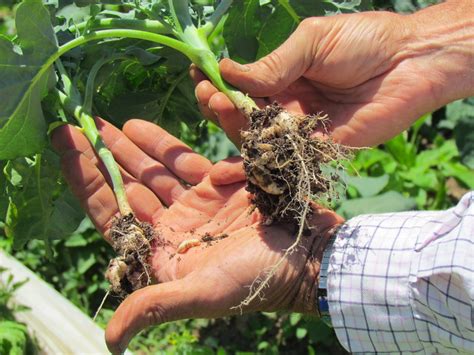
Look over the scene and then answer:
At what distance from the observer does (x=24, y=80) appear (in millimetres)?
2246

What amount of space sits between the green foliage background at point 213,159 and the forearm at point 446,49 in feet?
1.03

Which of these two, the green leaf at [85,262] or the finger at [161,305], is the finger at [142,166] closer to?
the finger at [161,305]

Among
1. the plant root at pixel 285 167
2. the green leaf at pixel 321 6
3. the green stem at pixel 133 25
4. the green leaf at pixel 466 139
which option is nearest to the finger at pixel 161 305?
the plant root at pixel 285 167

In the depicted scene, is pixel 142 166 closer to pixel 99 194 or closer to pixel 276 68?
pixel 99 194

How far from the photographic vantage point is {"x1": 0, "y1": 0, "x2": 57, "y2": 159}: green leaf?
2.18 m

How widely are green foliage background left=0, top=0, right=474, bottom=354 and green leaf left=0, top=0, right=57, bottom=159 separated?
0.68 feet

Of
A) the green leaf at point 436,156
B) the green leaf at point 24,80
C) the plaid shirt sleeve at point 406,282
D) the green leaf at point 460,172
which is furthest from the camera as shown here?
the green leaf at point 436,156

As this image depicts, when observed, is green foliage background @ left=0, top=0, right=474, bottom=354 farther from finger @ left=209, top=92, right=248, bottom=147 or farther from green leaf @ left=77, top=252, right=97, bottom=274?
finger @ left=209, top=92, right=248, bottom=147

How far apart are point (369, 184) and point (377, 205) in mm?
251

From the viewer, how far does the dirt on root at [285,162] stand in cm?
204

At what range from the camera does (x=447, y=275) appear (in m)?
1.76

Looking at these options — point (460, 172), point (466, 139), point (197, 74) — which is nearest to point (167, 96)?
point (197, 74)

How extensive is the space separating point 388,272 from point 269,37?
116 centimetres

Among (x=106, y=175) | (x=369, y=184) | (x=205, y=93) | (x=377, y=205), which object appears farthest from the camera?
(x=369, y=184)
